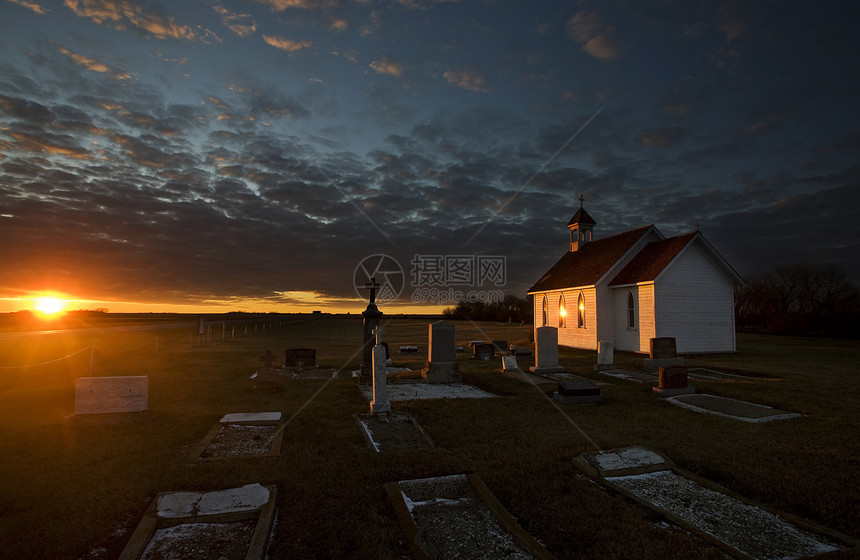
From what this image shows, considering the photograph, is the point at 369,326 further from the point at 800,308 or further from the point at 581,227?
the point at 800,308

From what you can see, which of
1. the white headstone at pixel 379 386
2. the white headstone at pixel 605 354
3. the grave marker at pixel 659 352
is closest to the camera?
the white headstone at pixel 379 386

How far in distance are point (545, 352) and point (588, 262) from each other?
521 inches

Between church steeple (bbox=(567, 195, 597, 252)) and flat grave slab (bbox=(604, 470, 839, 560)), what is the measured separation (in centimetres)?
2687

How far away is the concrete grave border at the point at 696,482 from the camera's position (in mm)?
4266

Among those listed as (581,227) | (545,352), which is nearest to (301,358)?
(545,352)

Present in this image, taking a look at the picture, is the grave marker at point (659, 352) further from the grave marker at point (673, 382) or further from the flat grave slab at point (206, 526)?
the flat grave slab at point (206, 526)

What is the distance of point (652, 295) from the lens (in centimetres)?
2128

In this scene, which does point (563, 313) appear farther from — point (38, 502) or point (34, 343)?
point (34, 343)

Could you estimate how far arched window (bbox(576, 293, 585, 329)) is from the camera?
998 inches

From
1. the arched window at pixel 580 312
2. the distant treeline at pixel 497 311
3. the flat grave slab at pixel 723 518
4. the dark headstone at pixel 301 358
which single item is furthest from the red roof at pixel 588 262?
the distant treeline at pixel 497 311

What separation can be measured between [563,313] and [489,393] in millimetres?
16470

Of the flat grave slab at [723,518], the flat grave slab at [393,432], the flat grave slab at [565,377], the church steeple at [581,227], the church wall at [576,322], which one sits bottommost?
the flat grave slab at [723,518]

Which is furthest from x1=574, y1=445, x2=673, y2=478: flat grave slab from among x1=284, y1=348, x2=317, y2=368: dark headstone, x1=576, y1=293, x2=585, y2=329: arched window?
x1=576, y1=293, x2=585, y2=329: arched window

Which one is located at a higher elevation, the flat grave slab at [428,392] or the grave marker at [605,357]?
the grave marker at [605,357]
